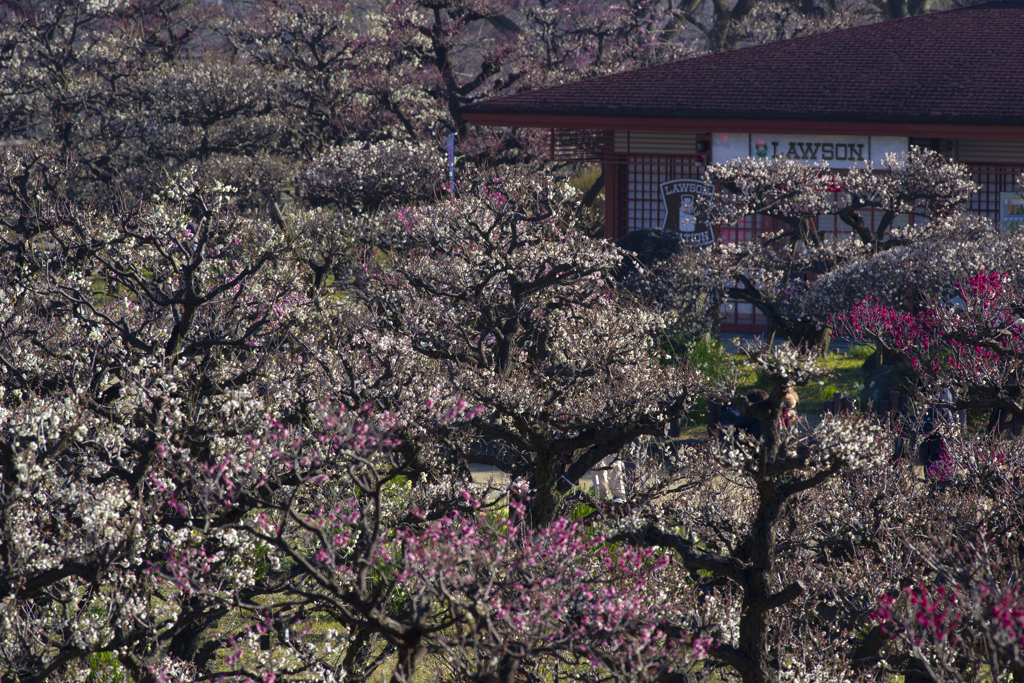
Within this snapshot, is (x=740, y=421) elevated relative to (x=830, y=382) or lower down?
lower down

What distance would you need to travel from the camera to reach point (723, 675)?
324 inches

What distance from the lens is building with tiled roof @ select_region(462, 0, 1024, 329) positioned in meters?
20.1

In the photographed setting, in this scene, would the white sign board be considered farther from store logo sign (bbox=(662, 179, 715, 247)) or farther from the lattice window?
store logo sign (bbox=(662, 179, 715, 247))

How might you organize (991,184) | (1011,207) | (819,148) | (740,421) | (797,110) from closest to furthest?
(740,421) → (1011,207) → (797,110) → (991,184) → (819,148)

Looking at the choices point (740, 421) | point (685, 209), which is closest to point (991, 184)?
point (685, 209)

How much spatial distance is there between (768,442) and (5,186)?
49.4 ft

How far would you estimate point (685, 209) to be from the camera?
21703mm

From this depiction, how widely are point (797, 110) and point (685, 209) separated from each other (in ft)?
9.78

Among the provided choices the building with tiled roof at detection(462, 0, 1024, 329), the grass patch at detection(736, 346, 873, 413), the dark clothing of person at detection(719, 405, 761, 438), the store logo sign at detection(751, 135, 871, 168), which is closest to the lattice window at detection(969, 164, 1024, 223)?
the building with tiled roof at detection(462, 0, 1024, 329)

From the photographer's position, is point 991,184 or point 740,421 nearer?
point 740,421

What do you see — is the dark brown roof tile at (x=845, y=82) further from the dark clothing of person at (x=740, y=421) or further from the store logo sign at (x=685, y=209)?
the dark clothing of person at (x=740, y=421)

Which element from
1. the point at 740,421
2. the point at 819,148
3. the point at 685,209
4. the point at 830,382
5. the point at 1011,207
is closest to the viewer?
the point at 740,421

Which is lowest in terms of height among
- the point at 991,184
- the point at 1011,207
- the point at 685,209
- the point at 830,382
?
the point at 830,382

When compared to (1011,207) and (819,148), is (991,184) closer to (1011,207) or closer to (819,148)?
(1011,207)
